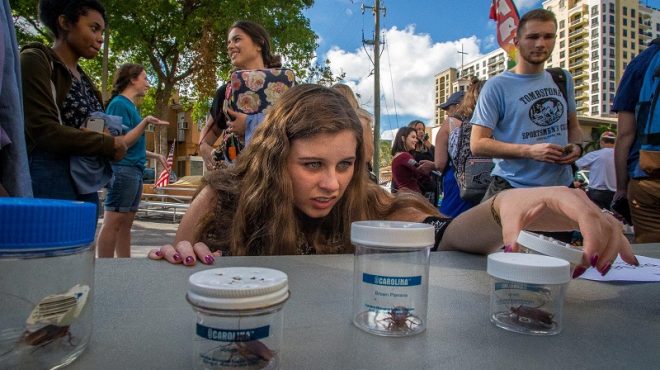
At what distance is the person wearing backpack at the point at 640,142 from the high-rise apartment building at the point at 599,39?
80082mm

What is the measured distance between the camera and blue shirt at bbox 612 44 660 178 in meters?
2.37

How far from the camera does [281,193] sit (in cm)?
149

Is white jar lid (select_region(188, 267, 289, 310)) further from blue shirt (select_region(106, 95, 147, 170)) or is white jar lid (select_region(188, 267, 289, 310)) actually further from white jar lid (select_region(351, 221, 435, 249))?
blue shirt (select_region(106, 95, 147, 170))

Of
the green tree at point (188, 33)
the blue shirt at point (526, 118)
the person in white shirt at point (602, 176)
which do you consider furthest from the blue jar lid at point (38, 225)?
the green tree at point (188, 33)

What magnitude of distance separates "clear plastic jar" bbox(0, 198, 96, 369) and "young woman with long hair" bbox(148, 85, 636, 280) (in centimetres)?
62

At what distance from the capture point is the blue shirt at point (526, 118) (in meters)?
2.40

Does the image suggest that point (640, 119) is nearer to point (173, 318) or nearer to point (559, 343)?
point (559, 343)

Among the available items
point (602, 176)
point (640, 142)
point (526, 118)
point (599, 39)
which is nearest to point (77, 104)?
point (526, 118)

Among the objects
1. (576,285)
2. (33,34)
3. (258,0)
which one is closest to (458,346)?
(576,285)

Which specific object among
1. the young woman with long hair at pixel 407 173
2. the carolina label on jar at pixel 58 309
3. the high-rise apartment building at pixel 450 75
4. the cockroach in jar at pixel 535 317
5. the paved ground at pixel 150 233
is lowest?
the paved ground at pixel 150 233

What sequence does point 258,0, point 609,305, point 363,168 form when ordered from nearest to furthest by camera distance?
point 609,305 → point 363,168 → point 258,0

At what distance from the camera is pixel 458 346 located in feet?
2.08

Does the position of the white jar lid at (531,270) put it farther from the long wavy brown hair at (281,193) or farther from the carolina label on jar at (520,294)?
the long wavy brown hair at (281,193)

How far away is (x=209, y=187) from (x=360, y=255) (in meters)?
1.11
